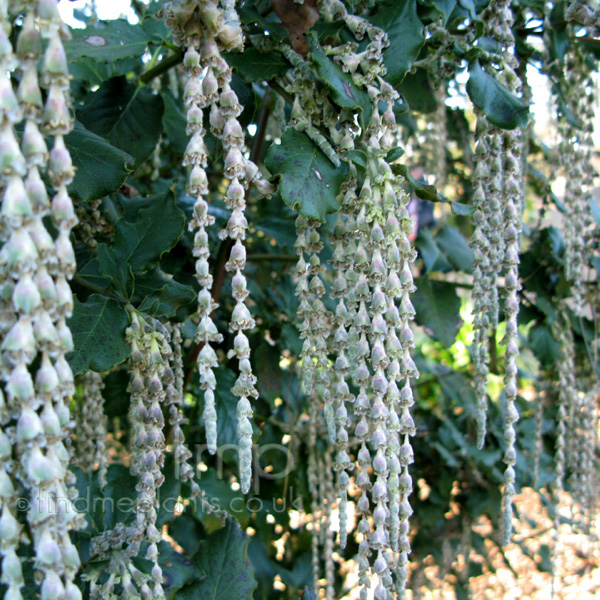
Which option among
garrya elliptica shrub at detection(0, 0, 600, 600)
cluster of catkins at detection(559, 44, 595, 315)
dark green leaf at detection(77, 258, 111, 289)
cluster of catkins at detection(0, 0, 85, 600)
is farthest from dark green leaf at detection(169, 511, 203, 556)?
cluster of catkins at detection(559, 44, 595, 315)

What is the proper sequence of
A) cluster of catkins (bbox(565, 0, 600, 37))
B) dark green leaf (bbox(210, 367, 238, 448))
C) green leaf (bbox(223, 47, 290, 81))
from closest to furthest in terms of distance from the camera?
green leaf (bbox(223, 47, 290, 81)), cluster of catkins (bbox(565, 0, 600, 37)), dark green leaf (bbox(210, 367, 238, 448))

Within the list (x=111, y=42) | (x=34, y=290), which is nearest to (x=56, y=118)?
(x=34, y=290)

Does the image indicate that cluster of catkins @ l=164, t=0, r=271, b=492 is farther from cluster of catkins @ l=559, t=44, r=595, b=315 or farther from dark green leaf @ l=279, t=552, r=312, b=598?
dark green leaf @ l=279, t=552, r=312, b=598

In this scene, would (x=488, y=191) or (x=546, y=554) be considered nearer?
(x=488, y=191)

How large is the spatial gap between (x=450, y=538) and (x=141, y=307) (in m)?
1.61

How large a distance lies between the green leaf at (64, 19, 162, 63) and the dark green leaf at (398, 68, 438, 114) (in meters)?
0.50

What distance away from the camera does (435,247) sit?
60.9 inches

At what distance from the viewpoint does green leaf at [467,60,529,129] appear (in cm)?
76

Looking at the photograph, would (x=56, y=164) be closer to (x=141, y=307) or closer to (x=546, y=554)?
(x=141, y=307)

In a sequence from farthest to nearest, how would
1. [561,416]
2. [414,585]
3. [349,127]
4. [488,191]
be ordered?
[414,585] < [561,416] < [488,191] < [349,127]

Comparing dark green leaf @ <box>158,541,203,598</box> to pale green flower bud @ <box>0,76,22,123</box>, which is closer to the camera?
pale green flower bud @ <box>0,76,22,123</box>

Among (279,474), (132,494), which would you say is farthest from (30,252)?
(279,474)

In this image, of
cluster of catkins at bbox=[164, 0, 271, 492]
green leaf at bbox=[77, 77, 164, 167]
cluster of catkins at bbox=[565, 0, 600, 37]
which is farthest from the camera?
green leaf at bbox=[77, 77, 164, 167]

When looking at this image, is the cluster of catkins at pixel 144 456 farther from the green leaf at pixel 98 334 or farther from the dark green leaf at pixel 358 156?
the dark green leaf at pixel 358 156
